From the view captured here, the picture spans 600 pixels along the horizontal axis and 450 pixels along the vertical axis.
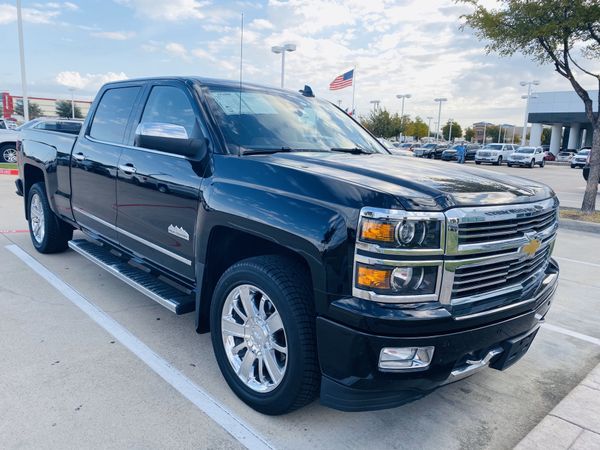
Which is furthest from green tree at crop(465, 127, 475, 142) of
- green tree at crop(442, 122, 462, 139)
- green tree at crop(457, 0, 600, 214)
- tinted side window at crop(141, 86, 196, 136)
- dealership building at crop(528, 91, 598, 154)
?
tinted side window at crop(141, 86, 196, 136)

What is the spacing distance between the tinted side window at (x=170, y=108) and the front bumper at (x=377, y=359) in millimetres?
1857

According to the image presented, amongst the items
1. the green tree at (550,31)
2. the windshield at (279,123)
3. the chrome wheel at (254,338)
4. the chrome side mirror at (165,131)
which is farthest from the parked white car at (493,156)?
the chrome wheel at (254,338)

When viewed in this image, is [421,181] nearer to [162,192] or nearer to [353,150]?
[353,150]

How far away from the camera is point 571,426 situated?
9.10ft

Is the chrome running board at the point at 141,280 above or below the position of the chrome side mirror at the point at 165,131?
below

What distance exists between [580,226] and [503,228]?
8393 millimetres

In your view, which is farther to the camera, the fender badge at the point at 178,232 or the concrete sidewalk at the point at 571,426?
the fender badge at the point at 178,232

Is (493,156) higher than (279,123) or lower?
lower

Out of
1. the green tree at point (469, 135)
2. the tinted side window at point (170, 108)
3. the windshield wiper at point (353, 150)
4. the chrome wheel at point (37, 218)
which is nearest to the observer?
the tinted side window at point (170, 108)

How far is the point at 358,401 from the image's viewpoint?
2322mm

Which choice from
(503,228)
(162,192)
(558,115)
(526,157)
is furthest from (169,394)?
(558,115)

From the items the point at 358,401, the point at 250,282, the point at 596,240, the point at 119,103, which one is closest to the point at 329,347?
the point at 358,401

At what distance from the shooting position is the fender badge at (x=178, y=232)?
3.30 meters

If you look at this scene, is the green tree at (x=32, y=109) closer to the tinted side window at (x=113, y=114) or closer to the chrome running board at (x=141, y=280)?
the tinted side window at (x=113, y=114)
